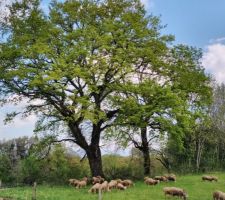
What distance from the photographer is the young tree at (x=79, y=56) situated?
38500mm

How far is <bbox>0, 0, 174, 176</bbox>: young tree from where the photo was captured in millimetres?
38500

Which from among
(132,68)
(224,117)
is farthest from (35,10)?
(224,117)

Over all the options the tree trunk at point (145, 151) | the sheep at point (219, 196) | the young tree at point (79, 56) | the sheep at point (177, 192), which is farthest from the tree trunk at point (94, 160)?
the sheep at point (219, 196)

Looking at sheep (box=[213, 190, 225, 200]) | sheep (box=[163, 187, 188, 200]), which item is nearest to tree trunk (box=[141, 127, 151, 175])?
sheep (box=[163, 187, 188, 200])

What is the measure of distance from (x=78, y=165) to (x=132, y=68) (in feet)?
41.5

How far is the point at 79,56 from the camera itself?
3934cm

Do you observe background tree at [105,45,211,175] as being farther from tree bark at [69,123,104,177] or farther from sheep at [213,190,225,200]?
sheep at [213,190,225,200]

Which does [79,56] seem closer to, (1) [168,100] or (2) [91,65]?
(2) [91,65]

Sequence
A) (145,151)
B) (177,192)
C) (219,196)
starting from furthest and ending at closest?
(145,151) < (177,192) < (219,196)

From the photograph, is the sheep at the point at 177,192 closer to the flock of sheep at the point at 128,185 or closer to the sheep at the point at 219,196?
the flock of sheep at the point at 128,185

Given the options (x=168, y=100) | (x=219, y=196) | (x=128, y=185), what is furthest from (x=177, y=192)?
(x=168, y=100)

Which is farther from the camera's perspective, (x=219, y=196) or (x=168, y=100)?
(x=168, y=100)

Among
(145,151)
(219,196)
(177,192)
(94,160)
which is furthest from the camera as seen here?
(145,151)

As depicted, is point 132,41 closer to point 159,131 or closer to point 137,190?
point 159,131
